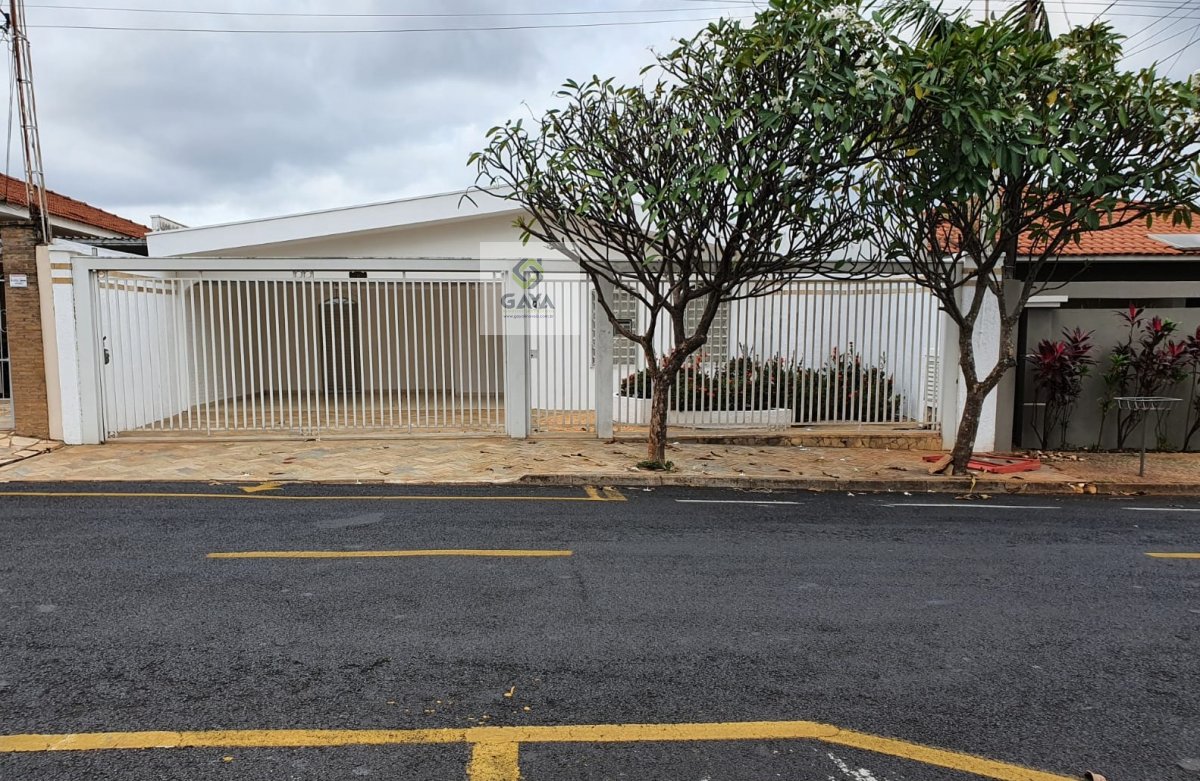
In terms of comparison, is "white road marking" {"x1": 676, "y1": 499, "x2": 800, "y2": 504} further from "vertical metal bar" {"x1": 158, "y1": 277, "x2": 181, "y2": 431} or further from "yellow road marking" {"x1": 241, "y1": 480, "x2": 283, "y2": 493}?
"vertical metal bar" {"x1": 158, "y1": 277, "x2": 181, "y2": 431}

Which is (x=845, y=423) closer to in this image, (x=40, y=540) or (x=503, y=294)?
(x=503, y=294)

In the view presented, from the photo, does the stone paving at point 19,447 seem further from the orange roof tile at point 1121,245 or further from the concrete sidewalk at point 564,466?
the orange roof tile at point 1121,245

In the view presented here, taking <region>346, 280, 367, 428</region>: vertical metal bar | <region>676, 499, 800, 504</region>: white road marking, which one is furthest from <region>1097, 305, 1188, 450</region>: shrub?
<region>346, 280, 367, 428</region>: vertical metal bar

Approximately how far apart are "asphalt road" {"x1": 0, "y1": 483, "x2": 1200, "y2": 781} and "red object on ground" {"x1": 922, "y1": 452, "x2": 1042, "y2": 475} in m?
2.66

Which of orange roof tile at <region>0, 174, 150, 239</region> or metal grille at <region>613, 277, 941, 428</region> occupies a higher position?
orange roof tile at <region>0, 174, 150, 239</region>

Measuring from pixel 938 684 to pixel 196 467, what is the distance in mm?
8587

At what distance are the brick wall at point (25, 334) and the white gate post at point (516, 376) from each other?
6.48 metres

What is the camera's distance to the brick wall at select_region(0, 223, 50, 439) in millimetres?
9789

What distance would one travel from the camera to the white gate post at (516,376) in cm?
1059

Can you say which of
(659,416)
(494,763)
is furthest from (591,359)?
(494,763)

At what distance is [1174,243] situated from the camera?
1438 centimetres

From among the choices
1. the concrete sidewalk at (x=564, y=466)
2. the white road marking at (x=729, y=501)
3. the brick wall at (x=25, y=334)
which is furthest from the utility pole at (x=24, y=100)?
the white road marking at (x=729, y=501)

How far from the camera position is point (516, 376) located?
10820mm

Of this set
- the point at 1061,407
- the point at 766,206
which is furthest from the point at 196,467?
the point at 1061,407
